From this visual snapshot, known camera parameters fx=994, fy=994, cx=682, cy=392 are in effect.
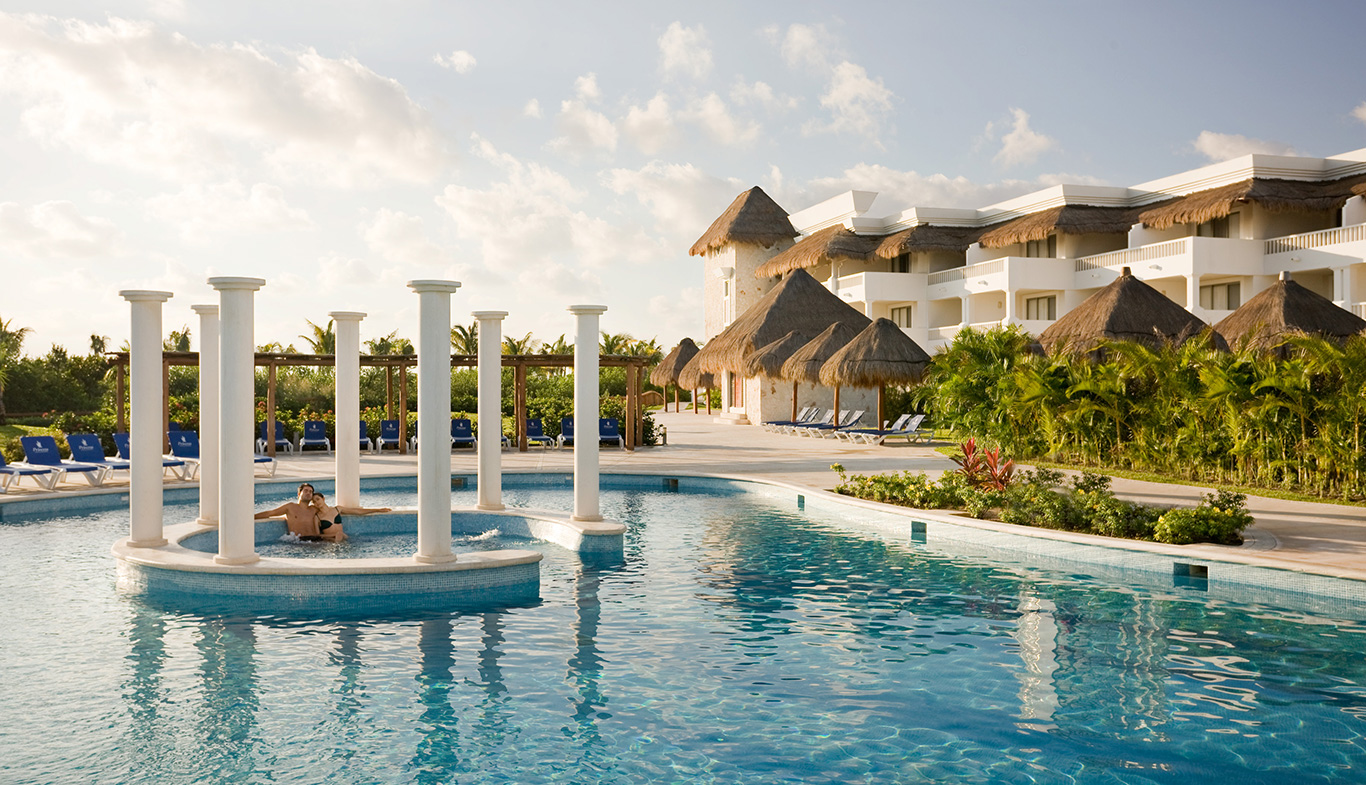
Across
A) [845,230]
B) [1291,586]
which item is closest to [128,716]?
[1291,586]

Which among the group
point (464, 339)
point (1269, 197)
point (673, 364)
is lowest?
point (673, 364)

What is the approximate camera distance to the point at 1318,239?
1051 inches

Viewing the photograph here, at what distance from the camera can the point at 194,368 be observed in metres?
25.8

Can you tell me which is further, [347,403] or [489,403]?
[347,403]

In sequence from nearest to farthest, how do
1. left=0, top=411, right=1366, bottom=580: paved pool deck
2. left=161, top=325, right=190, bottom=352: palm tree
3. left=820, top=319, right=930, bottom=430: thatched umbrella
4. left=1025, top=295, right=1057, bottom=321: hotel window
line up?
left=0, top=411, right=1366, bottom=580: paved pool deck → left=820, top=319, right=930, bottom=430: thatched umbrella → left=1025, top=295, right=1057, bottom=321: hotel window → left=161, top=325, right=190, bottom=352: palm tree

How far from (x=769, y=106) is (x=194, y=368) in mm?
16554

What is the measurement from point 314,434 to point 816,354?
12545mm

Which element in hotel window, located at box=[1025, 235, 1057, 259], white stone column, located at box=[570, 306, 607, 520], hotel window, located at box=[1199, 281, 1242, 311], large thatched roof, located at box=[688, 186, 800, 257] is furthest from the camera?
large thatched roof, located at box=[688, 186, 800, 257]

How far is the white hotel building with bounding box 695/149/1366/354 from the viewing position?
27.7 m

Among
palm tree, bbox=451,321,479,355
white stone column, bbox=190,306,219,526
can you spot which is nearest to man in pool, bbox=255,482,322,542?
white stone column, bbox=190,306,219,526

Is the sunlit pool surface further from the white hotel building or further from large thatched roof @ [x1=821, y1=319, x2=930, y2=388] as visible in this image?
the white hotel building

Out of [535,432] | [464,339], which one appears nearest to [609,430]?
[535,432]

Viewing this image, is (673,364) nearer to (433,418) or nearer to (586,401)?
(586,401)

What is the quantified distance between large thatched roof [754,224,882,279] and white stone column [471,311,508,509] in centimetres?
2569
